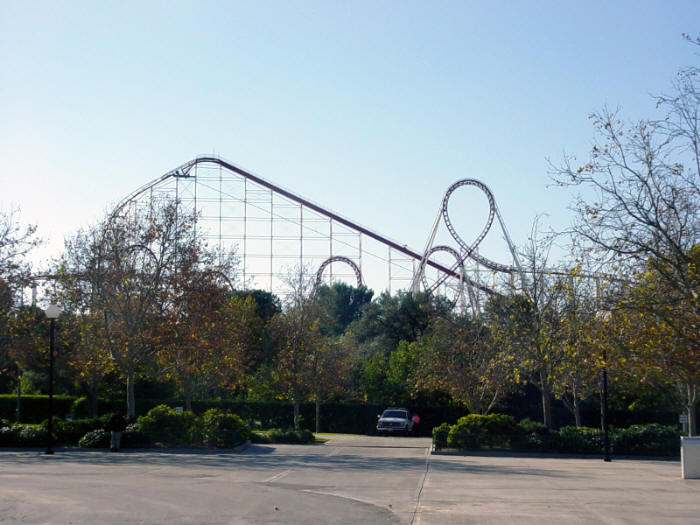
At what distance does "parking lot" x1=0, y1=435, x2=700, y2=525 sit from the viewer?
11.6 meters

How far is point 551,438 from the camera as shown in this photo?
1028 inches

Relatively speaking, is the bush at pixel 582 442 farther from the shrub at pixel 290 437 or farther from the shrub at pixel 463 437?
the shrub at pixel 290 437

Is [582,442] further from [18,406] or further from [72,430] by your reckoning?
[18,406]

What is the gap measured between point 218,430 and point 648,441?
14.6 metres

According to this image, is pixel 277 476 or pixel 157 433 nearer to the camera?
pixel 277 476

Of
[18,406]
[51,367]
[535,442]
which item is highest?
[51,367]

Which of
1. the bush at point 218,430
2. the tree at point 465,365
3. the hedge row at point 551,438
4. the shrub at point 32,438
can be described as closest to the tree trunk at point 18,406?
the shrub at point 32,438

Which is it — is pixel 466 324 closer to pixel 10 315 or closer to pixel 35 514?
pixel 10 315

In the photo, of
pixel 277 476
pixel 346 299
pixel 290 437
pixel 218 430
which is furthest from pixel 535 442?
pixel 346 299

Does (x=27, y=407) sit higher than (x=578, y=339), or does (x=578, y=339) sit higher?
(x=578, y=339)

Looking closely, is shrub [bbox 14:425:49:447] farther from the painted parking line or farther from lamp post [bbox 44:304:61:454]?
the painted parking line

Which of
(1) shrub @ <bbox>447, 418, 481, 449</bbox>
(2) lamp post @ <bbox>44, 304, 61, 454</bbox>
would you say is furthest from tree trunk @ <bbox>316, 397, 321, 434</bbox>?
(2) lamp post @ <bbox>44, 304, 61, 454</bbox>

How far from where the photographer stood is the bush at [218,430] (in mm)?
24969

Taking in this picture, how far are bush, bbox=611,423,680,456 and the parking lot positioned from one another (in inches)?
51.6
